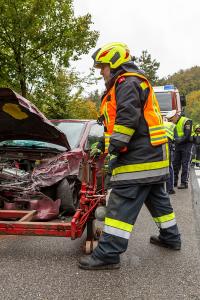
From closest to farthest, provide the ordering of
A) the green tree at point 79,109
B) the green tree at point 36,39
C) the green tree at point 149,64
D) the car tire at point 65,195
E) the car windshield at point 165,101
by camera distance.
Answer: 1. the car tire at point 65,195
2. the green tree at point 36,39
3. the car windshield at point 165,101
4. the green tree at point 79,109
5. the green tree at point 149,64

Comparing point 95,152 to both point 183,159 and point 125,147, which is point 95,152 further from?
point 183,159

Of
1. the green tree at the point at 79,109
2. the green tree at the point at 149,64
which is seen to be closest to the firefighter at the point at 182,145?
the green tree at the point at 79,109

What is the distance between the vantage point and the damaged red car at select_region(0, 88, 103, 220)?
4898mm

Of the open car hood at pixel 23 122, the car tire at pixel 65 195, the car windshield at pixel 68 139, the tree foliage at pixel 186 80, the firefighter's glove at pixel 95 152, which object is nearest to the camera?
the firefighter's glove at pixel 95 152

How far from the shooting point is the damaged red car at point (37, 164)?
193 inches

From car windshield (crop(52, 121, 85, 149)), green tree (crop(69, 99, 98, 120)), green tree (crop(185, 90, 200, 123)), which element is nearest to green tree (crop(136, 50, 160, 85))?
green tree (crop(185, 90, 200, 123))

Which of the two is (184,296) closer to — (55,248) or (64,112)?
(55,248)

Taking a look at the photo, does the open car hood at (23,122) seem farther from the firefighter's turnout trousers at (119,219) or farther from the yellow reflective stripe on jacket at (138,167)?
the firefighter's turnout trousers at (119,219)

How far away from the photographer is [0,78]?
10.6 m

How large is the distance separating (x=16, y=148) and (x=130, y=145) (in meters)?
2.46

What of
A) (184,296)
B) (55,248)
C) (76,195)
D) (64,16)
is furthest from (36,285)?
(64,16)

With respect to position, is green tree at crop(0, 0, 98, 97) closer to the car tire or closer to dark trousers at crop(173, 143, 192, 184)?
dark trousers at crop(173, 143, 192, 184)

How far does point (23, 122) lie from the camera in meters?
4.98

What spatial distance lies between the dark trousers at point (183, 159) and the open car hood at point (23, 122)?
12.8 ft
